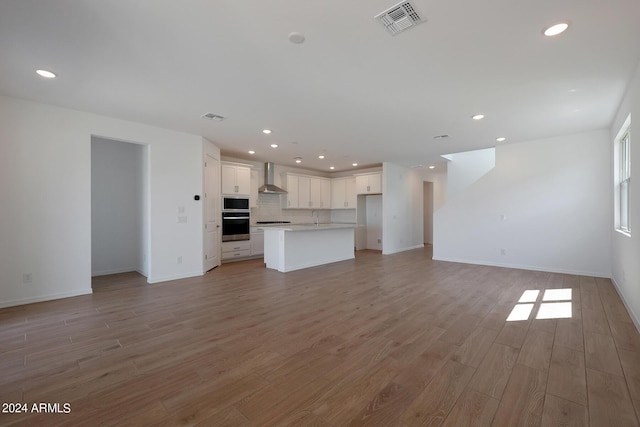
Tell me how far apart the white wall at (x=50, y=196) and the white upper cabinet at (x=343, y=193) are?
5.67 meters

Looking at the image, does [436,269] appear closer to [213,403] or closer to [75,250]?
[213,403]

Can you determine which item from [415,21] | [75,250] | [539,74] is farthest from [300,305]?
[539,74]

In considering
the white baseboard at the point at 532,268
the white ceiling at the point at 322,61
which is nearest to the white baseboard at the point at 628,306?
the white baseboard at the point at 532,268

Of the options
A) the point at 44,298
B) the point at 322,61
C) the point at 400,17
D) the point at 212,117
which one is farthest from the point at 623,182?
the point at 44,298

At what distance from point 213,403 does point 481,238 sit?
6426 mm

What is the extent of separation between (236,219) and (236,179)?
1.01 metres

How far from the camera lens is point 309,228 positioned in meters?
5.75

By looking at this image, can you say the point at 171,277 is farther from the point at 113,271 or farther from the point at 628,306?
the point at 628,306

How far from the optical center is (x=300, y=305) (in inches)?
137

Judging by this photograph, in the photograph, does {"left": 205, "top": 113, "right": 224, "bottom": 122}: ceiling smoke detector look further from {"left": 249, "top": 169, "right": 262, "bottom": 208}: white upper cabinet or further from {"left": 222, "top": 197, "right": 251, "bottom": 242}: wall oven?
{"left": 249, "top": 169, "right": 262, "bottom": 208}: white upper cabinet

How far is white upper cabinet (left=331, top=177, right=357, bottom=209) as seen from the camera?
8812 mm

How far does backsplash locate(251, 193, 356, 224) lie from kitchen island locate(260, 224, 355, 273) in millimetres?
1859

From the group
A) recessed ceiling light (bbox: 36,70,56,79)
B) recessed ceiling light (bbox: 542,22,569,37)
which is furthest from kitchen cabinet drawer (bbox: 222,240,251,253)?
recessed ceiling light (bbox: 542,22,569,37)

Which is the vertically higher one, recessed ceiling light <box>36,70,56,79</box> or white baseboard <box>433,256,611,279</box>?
recessed ceiling light <box>36,70,56,79</box>
